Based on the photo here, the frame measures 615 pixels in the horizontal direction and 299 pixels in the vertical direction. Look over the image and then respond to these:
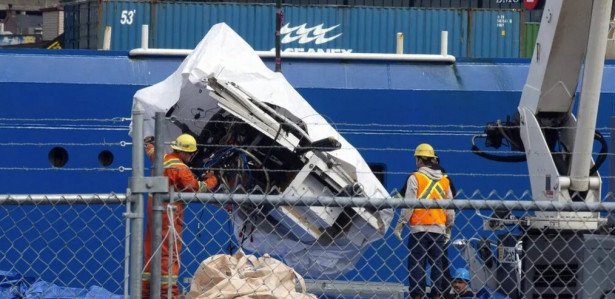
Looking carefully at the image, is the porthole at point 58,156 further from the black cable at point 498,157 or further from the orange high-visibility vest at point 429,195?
the black cable at point 498,157

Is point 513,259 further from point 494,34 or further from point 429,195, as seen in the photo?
point 494,34

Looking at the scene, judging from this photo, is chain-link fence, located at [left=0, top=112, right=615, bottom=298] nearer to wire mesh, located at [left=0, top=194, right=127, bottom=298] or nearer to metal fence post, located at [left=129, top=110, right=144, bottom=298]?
wire mesh, located at [left=0, top=194, right=127, bottom=298]

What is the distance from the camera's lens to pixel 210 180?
9.30 metres

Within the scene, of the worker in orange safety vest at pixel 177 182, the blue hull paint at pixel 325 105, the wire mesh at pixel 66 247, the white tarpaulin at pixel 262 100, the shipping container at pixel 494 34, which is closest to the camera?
the worker in orange safety vest at pixel 177 182

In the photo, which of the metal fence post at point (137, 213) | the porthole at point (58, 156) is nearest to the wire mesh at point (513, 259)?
the metal fence post at point (137, 213)

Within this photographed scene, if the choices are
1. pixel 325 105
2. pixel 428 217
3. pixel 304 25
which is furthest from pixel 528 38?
pixel 428 217

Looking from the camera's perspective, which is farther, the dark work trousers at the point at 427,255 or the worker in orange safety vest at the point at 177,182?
the dark work trousers at the point at 427,255

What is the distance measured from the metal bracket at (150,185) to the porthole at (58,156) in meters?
7.72

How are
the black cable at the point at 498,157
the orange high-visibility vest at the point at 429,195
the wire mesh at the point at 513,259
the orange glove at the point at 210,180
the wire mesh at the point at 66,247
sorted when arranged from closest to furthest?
the wire mesh at the point at 513,259, the orange glove at the point at 210,180, the black cable at the point at 498,157, the orange high-visibility vest at the point at 429,195, the wire mesh at the point at 66,247

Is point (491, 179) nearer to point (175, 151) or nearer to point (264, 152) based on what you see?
point (264, 152)

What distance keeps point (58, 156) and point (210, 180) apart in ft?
13.5

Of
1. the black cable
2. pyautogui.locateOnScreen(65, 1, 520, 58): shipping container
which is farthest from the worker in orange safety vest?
pyautogui.locateOnScreen(65, 1, 520, 58): shipping container

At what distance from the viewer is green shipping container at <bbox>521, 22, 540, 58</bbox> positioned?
17438 millimetres

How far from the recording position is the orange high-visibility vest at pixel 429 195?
10023mm
